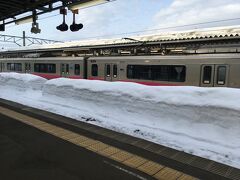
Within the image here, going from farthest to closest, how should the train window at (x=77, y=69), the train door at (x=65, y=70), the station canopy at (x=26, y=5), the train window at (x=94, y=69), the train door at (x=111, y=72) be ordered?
the train door at (x=65, y=70)
the train window at (x=77, y=69)
the train window at (x=94, y=69)
the train door at (x=111, y=72)
the station canopy at (x=26, y=5)

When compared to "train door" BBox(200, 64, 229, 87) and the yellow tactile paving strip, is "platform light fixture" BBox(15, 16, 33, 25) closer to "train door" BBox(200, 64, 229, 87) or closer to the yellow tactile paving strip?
the yellow tactile paving strip

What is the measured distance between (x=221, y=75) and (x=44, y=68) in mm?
17757

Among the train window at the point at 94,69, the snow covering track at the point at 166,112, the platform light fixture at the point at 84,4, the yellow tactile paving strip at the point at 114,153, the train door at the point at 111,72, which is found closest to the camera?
the yellow tactile paving strip at the point at 114,153

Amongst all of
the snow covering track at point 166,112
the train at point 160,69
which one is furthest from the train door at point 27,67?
the snow covering track at point 166,112

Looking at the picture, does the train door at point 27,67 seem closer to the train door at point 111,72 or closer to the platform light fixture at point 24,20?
the train door at point 111,72

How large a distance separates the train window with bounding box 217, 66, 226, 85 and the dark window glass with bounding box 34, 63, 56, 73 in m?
15.5

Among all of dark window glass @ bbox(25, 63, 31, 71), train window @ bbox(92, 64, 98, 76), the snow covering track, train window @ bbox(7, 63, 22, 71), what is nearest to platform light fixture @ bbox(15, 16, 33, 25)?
the snow covering track

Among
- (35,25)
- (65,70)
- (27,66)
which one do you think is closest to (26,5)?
(35,25)

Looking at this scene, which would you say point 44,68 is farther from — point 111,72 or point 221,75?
point 221,75

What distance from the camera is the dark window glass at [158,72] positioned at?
1346 centimetres

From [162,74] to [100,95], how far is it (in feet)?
20.2

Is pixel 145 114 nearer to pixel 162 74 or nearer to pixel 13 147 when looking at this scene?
pixel 13 147

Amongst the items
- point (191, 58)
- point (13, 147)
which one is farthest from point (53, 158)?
point (191, 58)

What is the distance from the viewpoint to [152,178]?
168 inches
